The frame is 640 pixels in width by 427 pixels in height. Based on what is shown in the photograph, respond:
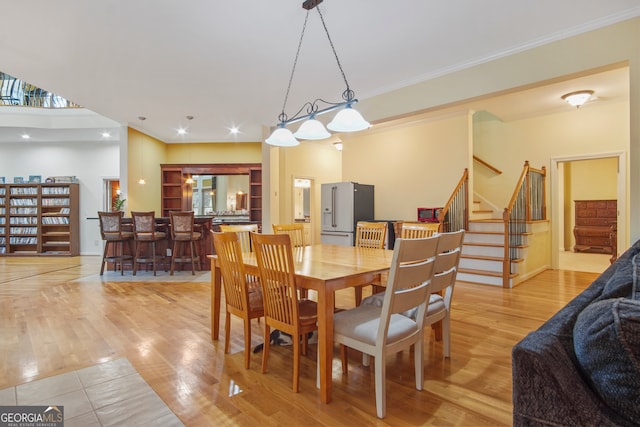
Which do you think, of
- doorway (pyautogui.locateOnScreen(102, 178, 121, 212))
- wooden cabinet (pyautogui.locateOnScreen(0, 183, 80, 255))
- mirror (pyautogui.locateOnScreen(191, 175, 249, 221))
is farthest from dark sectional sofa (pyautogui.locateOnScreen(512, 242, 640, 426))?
wooden cabinet (pyautogui.locateOnScreen(0, 183, 80, 255))

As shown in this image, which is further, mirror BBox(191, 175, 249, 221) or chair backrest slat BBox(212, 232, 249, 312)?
mirror BBox(191, 175, 249, 221)

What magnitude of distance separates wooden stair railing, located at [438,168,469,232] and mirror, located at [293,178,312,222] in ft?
11.6

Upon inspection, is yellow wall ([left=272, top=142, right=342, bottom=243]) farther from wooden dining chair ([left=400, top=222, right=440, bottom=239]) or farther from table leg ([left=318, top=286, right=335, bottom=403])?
table leg ([left=318, top=286, right=335, bottom=403])

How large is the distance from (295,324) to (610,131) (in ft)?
20.8

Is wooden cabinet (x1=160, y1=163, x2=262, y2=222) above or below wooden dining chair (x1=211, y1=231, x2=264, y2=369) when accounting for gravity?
above

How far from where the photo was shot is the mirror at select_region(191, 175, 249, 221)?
26.9 ft

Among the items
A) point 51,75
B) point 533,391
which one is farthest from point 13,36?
point 533,391

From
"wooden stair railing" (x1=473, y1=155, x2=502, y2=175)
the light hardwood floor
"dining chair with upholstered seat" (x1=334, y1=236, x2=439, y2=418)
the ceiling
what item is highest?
the ceiling

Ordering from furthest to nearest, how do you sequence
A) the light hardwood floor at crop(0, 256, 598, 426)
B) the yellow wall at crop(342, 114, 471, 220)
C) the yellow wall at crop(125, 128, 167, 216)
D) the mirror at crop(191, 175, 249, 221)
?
the mirror at crop(191, 175, 249, 221)
the yellow wall at crop(125, 128, 167, 216)
the yellow wall at crop(342, 114, 471, 220)
the light hardwood floor at crop(0, 256, 598, 426)

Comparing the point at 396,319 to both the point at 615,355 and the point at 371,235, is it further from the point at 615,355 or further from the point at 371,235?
the point at 371,235

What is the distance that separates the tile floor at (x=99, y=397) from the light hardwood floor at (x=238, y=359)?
7 cm

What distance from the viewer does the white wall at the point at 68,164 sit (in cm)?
826

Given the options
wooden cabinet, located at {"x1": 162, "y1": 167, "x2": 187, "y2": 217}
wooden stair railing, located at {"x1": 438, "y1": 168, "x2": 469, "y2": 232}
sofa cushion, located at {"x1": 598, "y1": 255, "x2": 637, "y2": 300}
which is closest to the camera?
sofa cushion, located at {"x1": 598, "y1": 255, "x2": 637, "y2": 300}

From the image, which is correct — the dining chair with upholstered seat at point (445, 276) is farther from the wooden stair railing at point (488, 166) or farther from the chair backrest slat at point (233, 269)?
the wooden stair railing at point (488, 166)
